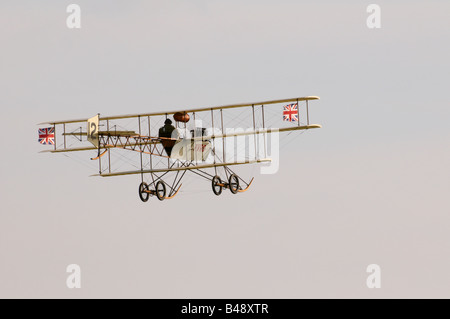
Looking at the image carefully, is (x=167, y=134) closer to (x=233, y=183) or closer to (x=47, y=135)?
(x=233, y=183)

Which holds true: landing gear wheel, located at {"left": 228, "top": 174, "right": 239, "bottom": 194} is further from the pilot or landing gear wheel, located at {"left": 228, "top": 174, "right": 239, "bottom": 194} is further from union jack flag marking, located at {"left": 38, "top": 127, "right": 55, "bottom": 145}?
union jack flag marking, located at {"left": 38, "top": 127, "right": 55, "bottom": 145}

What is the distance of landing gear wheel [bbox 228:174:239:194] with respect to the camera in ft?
187

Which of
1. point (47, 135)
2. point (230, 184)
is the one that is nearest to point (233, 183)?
point (230, 184)

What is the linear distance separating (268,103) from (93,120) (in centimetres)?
955

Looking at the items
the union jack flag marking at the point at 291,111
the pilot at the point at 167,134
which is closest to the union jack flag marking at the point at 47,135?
the pilot at the point at 167,134

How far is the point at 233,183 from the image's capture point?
187 ft

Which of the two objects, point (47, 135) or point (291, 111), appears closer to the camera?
point (291, 111)

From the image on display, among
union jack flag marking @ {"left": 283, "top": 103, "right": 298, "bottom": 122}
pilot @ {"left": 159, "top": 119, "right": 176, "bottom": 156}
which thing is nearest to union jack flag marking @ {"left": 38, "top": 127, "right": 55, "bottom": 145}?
pilot @ {"left": 159, "top": 119, "right": 176, "bottom": 156}

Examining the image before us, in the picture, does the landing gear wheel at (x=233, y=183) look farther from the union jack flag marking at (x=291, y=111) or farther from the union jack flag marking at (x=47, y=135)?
the union jack flag marking at (x=47, y=135)

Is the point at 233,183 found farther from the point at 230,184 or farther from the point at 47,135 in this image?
the point at 47,135
